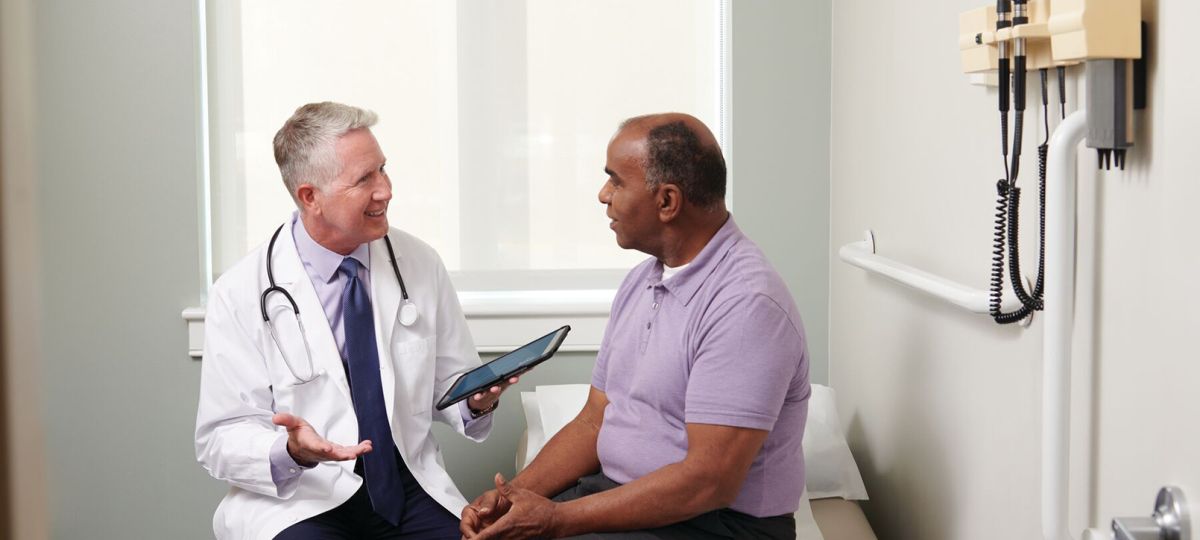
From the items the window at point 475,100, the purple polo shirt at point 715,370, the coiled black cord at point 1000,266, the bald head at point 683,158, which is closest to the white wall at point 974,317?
the coiled black cord at point 1000,266

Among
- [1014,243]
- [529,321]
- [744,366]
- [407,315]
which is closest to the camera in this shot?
[1014,243]

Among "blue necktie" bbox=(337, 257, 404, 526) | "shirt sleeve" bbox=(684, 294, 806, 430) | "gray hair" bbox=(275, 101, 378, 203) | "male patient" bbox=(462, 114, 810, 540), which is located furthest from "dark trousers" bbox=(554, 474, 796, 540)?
"gray hair" bbox=(275, 101, 378, 203)

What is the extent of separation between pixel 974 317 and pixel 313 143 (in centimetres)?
122

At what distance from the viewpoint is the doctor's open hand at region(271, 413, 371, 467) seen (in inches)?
67.7

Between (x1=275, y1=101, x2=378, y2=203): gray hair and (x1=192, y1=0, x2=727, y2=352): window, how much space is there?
0.80 metres

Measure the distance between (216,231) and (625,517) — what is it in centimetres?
162

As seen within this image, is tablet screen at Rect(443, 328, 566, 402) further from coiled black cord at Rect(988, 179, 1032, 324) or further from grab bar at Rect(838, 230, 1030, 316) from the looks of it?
coiled black cord at Rect(988, 179, 1032, 324)

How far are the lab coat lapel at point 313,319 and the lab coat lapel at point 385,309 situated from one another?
2.9 inches

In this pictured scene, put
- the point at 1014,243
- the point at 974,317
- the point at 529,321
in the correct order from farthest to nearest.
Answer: the point at 529,321, the point at 974,317, the point at 1014,243

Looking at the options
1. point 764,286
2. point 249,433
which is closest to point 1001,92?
point 764,286

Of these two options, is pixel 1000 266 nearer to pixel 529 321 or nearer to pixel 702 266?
pixel 702 266

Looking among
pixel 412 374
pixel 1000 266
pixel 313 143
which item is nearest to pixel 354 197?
pixel 313 143

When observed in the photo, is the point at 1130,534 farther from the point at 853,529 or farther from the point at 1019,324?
the point at 853,529

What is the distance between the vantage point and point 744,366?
1.59m
